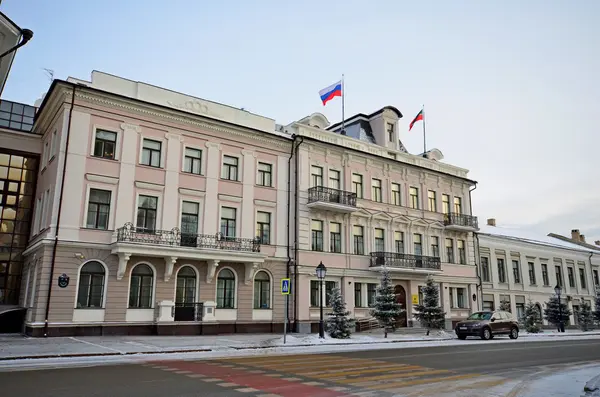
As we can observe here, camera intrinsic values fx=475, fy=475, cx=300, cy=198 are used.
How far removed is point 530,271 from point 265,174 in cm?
3221

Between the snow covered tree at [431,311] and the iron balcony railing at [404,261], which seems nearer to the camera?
the snow covered tree at [431,311]

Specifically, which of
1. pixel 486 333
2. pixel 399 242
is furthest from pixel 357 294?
pixel 486 333

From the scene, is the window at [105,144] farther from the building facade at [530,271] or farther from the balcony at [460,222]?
the building facade at [530,271]

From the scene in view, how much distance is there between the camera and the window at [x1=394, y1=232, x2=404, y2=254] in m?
35.4

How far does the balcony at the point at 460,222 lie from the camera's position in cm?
3838

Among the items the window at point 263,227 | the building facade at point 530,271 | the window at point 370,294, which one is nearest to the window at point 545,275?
the building facade at point 530,271

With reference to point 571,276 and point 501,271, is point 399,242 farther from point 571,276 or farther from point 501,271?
point 571,276

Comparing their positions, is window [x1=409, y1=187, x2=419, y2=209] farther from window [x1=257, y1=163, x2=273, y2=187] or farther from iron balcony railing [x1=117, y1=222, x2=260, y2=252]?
iron balcony railing [x1=117, y1=222, x2=260, y2=252]

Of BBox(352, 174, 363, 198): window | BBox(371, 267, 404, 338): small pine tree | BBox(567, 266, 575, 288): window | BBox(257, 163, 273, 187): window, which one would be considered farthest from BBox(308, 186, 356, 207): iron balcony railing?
BBox(567, 266, 575, 288): window

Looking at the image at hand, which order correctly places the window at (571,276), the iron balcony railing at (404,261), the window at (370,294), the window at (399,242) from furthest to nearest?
1. the window at (571,276)
2. the window at (399,242)
3. the iron balcony railing at (404,261)
4. the window at (370,294)

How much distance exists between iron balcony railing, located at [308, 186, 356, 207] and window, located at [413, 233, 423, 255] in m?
7.20

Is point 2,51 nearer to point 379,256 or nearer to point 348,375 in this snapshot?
point 348,375

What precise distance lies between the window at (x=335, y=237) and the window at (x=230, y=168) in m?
7.54

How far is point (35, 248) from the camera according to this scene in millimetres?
23859
